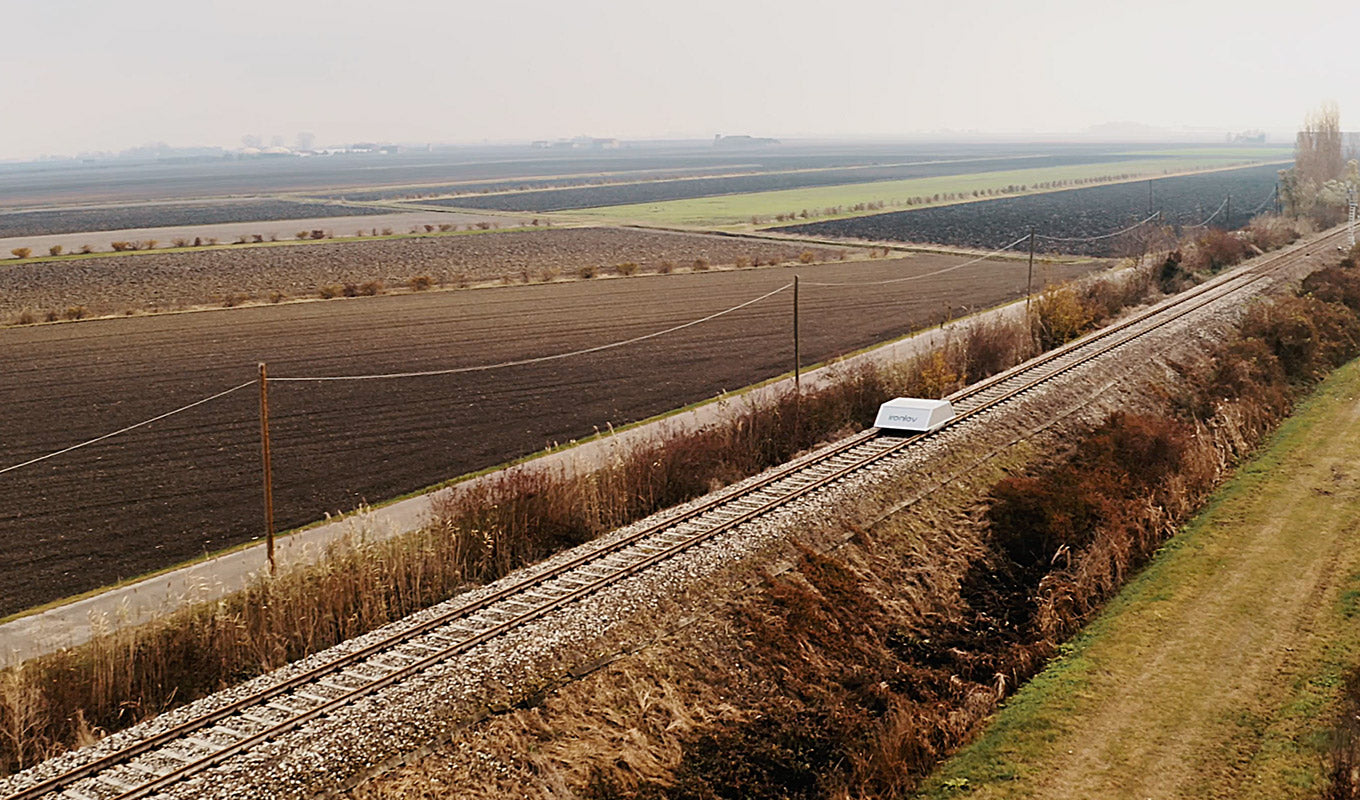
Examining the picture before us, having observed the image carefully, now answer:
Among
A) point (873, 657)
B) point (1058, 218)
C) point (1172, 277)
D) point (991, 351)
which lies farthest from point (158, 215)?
point (873, 657)

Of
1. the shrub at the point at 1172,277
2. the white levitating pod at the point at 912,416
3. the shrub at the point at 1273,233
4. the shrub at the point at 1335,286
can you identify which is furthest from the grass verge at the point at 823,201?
the white levitating pod at the point at 912,416

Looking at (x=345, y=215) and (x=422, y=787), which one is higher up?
(x=345, y=215)

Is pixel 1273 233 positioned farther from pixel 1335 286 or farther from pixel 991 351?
pixel 991 351

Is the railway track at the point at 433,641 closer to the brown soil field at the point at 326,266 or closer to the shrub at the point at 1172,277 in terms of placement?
the shrub at the point at 1172,277

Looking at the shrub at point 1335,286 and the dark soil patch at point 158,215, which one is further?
the dark soil patch at point 158,215

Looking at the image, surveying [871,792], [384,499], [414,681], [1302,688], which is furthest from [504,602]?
[1302,688]

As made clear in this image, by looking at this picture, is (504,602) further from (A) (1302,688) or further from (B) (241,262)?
(B) (241,262)

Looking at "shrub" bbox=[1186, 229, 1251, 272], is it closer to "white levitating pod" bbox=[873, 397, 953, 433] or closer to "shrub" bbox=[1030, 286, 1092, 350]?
"shrub" bbox=[1030, 286, 1092, 350]
